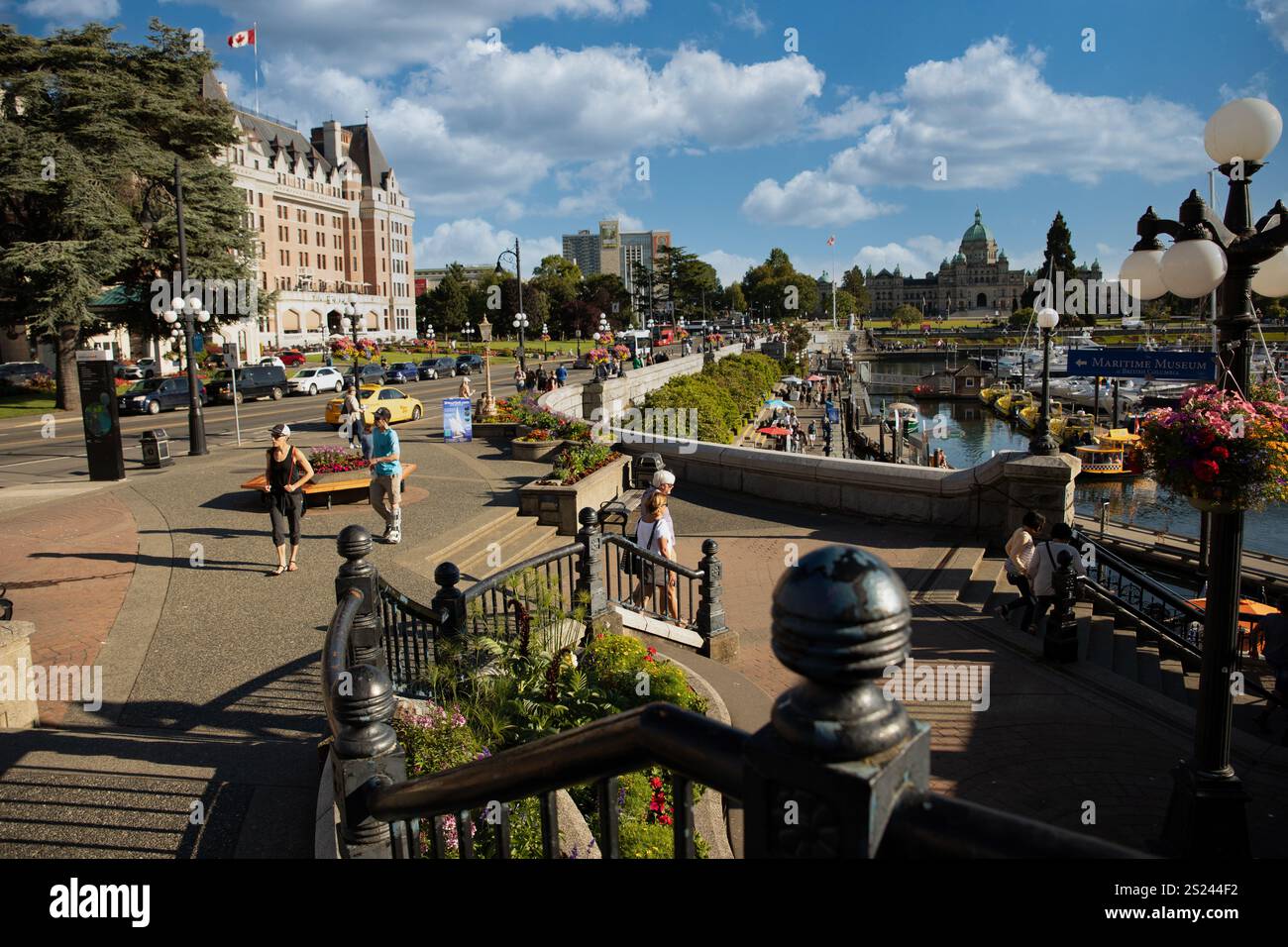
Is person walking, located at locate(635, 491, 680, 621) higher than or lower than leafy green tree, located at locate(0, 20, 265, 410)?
lower

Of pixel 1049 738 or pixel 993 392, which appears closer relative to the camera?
pixel 1049 738

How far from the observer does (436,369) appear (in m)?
56.2

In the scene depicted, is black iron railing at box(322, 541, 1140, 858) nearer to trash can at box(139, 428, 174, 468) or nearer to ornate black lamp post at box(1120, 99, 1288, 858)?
ornate black lamp post at box(1120, 99, 1288, 858)

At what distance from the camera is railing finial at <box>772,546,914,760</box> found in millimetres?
1474

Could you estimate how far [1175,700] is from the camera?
848 centimetres

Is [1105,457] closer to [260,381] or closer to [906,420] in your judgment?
[906,420]

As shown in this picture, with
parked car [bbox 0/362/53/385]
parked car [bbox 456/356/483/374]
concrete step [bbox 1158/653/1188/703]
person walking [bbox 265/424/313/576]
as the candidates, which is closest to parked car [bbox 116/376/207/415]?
parked car [bbox 0/362/53/385]

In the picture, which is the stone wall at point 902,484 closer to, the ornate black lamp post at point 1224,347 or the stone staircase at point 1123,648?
the stone staircase at point 1123,648

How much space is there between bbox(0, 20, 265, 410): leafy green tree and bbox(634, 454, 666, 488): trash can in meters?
22.1

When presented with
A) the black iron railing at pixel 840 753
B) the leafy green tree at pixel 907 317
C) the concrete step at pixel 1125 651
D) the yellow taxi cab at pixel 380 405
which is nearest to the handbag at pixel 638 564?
the concrete step at pixel 1125 651
